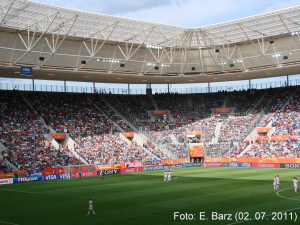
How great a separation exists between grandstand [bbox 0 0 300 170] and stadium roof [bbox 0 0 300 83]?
5.9 inches

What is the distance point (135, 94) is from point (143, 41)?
24994 mm

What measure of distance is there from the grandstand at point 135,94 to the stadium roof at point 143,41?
149 millimetres

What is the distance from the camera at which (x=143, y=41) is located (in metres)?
46.7

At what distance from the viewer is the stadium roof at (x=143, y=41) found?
41188 millimetres

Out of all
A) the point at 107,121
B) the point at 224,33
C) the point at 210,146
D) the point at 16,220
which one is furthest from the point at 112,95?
the point at 16,220

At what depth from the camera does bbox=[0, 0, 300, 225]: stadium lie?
31.5 meters

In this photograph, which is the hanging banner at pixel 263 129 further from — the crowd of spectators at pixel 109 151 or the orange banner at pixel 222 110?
the crowd of spectators at pixel 109 151

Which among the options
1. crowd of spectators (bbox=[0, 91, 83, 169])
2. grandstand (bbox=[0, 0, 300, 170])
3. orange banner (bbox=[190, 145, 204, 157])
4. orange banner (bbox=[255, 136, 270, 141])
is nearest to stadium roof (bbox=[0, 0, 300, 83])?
grandstand (bbox=[0, 0, 300, 170])

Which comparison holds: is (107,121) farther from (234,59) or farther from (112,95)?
(234,59)

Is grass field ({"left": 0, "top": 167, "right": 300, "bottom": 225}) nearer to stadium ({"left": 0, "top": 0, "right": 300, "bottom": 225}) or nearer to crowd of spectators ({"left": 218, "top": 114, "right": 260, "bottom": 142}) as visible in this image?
stadium ({"left": 0, "top": 0, "right": 300, "bottom": 225})

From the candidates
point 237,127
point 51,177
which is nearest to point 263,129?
point 237,127

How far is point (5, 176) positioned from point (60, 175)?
20.6 ft

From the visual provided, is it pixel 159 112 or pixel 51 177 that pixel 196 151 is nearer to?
pixel 159 112

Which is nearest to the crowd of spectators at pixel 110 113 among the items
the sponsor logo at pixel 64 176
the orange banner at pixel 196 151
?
the orange banner at pixel 196 151
